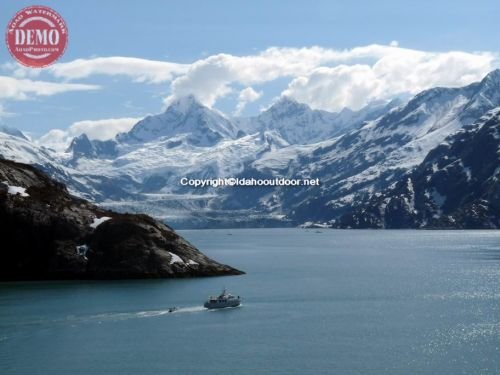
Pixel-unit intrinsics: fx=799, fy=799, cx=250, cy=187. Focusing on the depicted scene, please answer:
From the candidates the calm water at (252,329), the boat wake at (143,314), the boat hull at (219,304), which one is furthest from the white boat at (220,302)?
the calm water at (252,329)

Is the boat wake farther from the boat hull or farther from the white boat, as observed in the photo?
the white boat

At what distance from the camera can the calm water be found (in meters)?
103

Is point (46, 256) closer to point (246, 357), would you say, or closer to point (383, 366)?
point (246, 357)

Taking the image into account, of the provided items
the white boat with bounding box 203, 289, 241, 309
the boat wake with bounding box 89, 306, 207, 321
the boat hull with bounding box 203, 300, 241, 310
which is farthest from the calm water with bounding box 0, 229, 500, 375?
the white boat with bounding box 203, 289, 241, 309

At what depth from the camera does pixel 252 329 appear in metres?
128

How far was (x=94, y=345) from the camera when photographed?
380 ft

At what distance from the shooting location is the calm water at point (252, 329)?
103 meters

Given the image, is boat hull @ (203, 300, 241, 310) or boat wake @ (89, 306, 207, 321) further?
boat hull @ (203, 300, 241, 310)

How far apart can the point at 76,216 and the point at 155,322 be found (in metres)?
71.5

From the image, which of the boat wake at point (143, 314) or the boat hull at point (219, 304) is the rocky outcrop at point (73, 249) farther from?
the boat wake at point (143, 314)

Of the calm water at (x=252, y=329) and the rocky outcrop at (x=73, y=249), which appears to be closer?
the calm water at (x=252, y=329)

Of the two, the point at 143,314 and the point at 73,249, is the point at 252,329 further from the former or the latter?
the point at 73,249

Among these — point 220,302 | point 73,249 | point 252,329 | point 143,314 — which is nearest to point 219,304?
point 220,302

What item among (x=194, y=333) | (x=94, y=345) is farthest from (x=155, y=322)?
(x=94, y=345)
